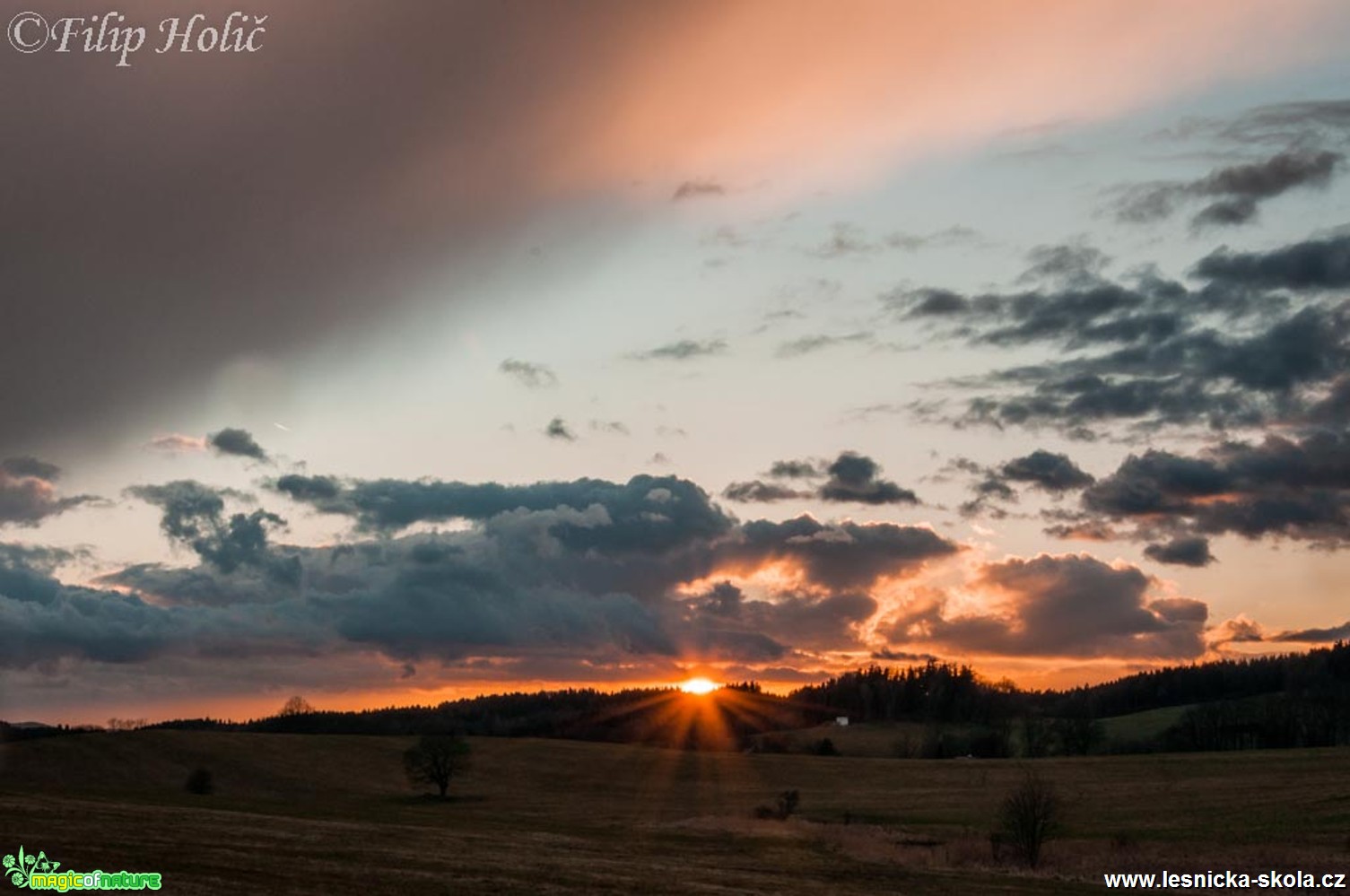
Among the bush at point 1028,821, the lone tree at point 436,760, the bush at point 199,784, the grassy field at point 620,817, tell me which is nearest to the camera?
the grassy field at point 620,817

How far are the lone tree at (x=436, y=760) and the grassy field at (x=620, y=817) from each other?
2502mm

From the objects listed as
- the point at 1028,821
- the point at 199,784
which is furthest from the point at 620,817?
the point at 1028,821

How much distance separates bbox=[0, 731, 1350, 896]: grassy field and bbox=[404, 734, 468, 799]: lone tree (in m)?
2.50

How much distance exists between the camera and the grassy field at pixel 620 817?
5131 cm

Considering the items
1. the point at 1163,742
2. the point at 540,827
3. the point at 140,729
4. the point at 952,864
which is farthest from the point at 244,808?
the point at 1163,742

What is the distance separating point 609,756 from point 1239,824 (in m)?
94.2

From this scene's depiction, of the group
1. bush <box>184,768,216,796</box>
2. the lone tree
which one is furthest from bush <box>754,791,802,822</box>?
bush <box>184,768,216,796</box>

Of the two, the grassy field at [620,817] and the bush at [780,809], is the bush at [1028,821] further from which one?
the bush at [780,809]

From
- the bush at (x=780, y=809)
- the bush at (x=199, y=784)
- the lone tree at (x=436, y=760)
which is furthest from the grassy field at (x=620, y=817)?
the bush at (x=199, y=784)

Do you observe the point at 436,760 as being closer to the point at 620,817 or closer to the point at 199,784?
the point at 199,784

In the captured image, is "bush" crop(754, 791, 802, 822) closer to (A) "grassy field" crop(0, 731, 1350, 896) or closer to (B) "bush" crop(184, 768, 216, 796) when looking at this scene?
(A) "grassy field" crop(0, 731, 1350, 896)

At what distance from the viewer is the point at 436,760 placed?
126 m

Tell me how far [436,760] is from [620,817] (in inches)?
1146

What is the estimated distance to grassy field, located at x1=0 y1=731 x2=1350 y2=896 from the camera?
168ft
